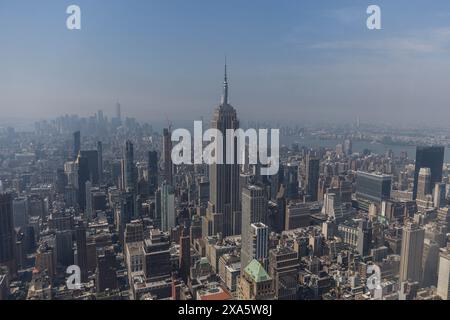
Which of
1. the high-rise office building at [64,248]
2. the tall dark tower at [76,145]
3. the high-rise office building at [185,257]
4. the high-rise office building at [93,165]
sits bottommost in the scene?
the high-rise office building at [185,257]

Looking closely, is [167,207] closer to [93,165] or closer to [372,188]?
[93,165]

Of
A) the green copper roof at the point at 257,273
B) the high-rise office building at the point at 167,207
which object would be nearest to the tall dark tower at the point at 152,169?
the high-rise office building at the point at 167,207

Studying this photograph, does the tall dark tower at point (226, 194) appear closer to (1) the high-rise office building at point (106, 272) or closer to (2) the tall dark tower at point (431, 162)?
(1) the high-rise office building at point (106, 272)

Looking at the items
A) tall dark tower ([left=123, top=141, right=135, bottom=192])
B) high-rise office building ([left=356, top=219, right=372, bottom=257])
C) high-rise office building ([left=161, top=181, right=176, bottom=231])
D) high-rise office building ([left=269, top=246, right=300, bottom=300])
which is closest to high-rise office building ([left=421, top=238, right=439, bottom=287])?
high-rise office building ([left=356, top=219, right=372, bottom=257])
